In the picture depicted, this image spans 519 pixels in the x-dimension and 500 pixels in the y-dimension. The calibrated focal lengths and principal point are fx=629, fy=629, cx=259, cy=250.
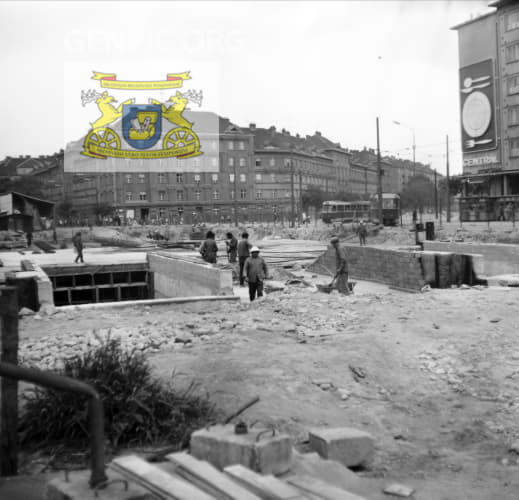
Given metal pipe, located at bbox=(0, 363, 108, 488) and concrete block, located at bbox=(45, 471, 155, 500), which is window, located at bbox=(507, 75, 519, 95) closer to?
concrete block, located at bbox=(45, 471, 155, 500)

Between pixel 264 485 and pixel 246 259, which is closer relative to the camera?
pixel 264 485

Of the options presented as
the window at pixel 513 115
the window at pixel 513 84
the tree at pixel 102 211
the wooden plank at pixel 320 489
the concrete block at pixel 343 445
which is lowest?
the concrete block at pixel 343 445

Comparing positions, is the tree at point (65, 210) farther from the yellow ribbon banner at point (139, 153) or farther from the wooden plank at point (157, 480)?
the wooden plank at point (157, 480)

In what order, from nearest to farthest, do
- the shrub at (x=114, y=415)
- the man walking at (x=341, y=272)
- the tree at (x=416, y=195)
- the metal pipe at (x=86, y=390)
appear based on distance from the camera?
the metal pipe at (x=86, y=390) < the shrub at (x=114, y=415) < the man walking at (x=341, y=272) < the tree at (x=416, y=195)

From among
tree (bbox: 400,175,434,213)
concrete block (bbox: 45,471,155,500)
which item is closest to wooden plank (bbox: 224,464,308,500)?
concrete block (bbox: 45,471,155,500)

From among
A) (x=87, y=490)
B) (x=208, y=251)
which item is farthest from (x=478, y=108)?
(x=87, y=490)

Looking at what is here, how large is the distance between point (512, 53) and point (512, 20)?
2.90m

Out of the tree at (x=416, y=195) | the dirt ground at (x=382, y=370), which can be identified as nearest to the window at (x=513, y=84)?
the tree at (x=416, y=195)

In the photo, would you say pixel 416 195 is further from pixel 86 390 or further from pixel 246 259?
pixel 86 390

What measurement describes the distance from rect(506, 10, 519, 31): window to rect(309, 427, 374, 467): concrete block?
2296 inches

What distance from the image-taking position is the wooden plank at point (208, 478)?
4.17 meters

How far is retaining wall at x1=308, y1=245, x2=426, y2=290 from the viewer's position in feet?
63.9

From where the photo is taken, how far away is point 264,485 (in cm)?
428

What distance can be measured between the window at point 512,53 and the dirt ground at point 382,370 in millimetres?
48921
